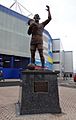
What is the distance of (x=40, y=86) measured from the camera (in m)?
8.34

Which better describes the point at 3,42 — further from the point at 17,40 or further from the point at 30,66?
the point at 30,66

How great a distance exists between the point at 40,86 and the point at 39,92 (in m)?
0.23

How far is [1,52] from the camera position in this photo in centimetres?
4228

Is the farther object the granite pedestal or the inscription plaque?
the inscription plaque

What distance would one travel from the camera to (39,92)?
8281 mm

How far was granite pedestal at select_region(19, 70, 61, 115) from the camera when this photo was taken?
8.16 m

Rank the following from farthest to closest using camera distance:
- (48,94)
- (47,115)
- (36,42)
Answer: (36,42) → (48,94) → (47,115)

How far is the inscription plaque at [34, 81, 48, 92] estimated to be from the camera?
8.30 m

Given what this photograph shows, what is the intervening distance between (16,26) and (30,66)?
125 feet

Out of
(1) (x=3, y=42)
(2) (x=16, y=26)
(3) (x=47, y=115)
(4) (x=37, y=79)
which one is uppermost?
(2) (x=16, y=26)

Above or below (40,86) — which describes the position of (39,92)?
below

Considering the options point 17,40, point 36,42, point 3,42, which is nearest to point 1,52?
point 3,42

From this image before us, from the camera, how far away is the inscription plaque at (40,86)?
830 centimetres

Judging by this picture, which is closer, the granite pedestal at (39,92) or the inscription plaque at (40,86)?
the granite pedestal at (39,92)
